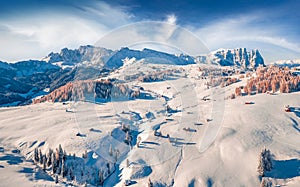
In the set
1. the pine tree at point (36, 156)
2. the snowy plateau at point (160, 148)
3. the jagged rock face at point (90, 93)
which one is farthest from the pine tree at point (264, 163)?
the jagged rock face at point (90, 93)

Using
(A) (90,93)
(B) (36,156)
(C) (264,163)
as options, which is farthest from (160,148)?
(A) (90,93)

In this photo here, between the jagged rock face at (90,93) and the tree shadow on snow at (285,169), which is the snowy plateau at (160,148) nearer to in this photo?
the tree shadow on snow at (285,169)

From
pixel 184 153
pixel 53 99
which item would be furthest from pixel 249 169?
pixel 53 99

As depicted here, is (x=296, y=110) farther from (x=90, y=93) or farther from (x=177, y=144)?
(x=90, y=93)

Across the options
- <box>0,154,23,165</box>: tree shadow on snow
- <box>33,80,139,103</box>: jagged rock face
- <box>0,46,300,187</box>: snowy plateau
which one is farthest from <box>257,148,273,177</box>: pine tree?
<box>33,80,139,103</box>: jagged rock face

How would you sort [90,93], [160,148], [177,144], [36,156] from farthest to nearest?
[90,93], [177,144], [160,148], [36,156]

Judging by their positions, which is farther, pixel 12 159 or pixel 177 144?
pixel 177 144

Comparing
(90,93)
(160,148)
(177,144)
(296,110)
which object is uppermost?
(90,93)
